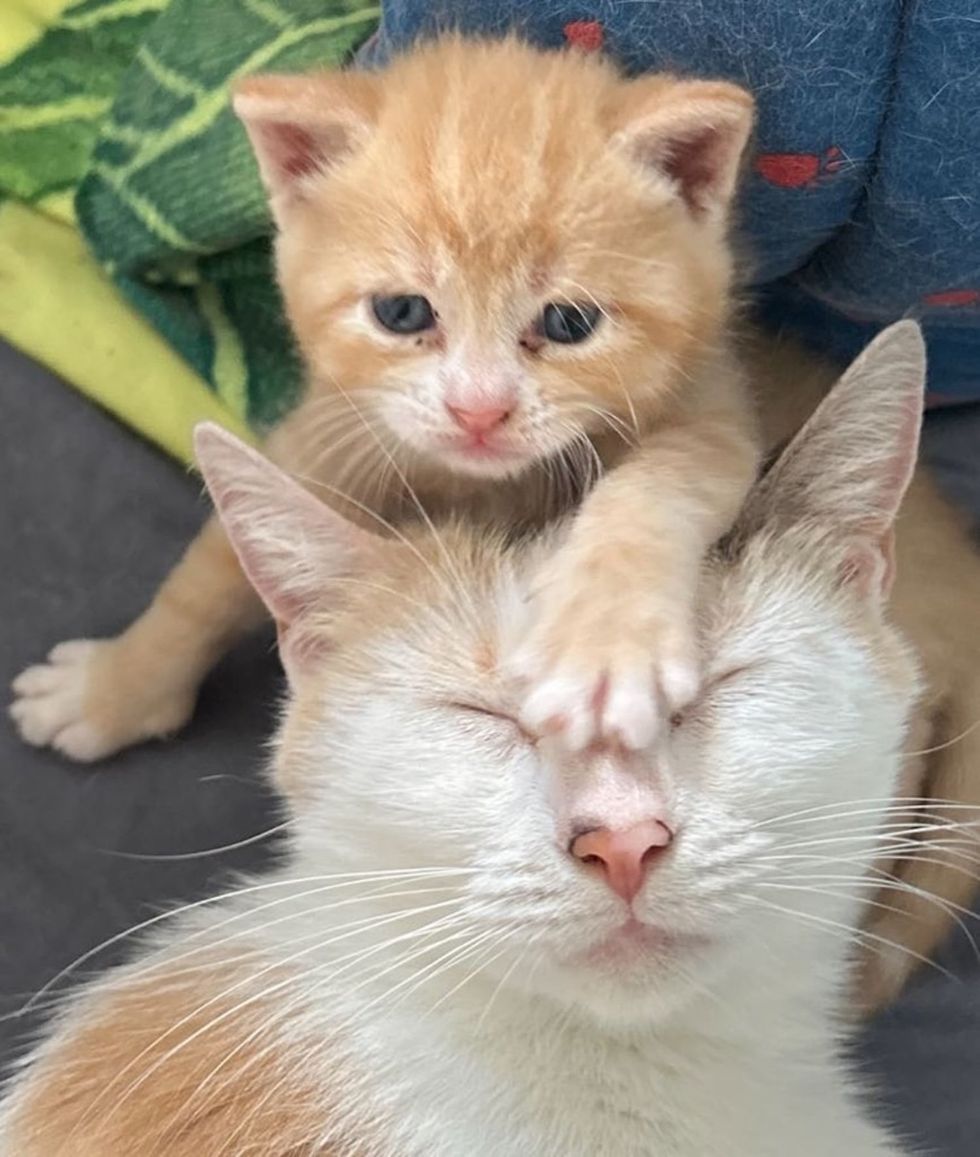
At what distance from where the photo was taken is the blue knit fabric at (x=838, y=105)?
99 centimetres

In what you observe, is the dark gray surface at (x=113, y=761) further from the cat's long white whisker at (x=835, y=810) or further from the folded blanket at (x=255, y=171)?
the cat's long white whisker at (x=835, y=810)

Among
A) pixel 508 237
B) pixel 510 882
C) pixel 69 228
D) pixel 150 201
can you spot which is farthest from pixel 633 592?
pixel 69 228

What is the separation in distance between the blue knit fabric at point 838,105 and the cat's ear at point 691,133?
5 centimetres

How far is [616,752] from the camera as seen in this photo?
2.62 ft

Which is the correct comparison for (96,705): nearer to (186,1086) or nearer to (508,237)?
(186,1086)

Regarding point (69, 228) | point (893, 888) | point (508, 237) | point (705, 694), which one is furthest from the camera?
point (69, 228)

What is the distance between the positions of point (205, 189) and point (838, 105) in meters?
0.61

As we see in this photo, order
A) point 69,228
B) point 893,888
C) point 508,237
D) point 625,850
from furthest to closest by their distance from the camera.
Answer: point 69,228 → point 893,888 → point 508,237 → point 625,850

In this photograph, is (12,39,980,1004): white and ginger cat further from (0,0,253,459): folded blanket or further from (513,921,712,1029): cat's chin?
(0,0,253,459): folded blanket

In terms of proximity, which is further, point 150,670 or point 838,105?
point 150,670

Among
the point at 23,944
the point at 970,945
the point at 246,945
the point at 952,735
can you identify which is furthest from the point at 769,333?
the point at 23,944

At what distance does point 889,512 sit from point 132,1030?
0.64 m

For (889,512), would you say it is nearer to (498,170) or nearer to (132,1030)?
Answer: (498,170)

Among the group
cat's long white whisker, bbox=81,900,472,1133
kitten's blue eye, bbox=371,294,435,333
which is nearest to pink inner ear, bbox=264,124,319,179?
kitten's blue eye, bbox=371,294,435,333
